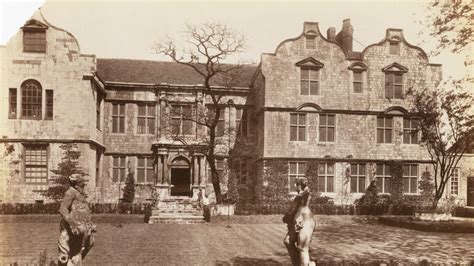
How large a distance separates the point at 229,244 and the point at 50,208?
42.7ft

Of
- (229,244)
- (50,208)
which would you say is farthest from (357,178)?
(50,208)

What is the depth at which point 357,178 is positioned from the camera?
93.1 feet

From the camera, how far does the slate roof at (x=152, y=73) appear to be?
3089 centimetres

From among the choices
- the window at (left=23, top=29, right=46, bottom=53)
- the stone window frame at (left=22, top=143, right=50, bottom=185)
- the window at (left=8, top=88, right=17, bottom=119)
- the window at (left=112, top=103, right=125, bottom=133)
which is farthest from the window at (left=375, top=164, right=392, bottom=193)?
the window at (left=8, top=88, right=17, bottom=119)

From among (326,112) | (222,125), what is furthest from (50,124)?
(326,112)

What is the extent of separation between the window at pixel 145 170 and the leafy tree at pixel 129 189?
49 cm

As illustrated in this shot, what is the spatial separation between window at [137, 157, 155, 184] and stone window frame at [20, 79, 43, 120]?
24.2ft

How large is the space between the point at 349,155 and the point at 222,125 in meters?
8.74

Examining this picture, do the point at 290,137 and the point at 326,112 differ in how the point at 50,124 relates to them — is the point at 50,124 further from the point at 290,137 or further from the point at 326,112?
the point at 326,112

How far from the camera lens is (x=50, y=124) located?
2539 centimetres

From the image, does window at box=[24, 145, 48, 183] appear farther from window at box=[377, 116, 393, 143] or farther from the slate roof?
window at box=[377, 116, 393, 143]

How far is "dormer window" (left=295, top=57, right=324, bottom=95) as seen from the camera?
92.8ft

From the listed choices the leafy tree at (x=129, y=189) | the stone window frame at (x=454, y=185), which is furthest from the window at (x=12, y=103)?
the stone window frame at (x=454, y=185)

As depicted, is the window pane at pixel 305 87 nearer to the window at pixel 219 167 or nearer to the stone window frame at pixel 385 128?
the stone window frame at pixel 385 128
